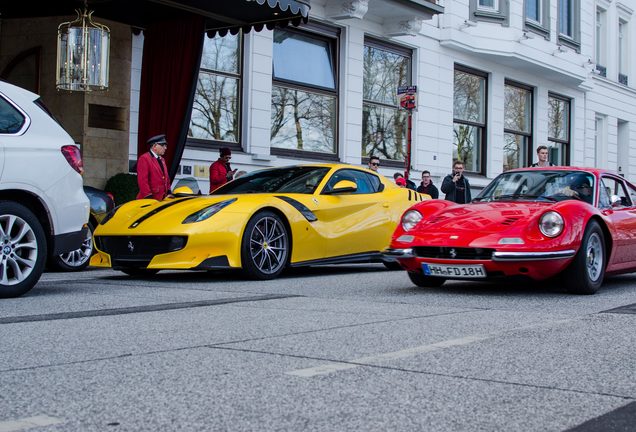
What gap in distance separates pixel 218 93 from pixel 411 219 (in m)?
8.50

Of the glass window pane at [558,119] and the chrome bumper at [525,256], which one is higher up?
the glass window pane at [558,119]

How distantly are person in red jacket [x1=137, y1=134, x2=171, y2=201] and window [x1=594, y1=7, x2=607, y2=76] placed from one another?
21686 mm

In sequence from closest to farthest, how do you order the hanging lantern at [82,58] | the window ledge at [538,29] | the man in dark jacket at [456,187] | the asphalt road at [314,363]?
the asphalt road at [314,363] < the hanging lantern at [82,58] < the man in dark jacket at [456,187] < the window ledge at [538,29]

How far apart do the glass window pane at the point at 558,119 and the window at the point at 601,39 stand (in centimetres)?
307

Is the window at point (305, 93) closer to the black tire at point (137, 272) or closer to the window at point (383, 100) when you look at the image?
the window at point (383, 100)

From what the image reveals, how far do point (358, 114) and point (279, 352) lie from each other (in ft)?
50.0

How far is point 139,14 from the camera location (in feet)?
46.8

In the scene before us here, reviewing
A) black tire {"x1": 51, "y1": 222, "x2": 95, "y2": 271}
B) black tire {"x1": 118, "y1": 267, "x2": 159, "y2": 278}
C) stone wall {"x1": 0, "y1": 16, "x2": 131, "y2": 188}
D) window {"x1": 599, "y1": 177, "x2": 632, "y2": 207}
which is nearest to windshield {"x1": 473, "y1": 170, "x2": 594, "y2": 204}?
window {"x1": 599, "y1": 177, "x2": 632, "y2": 207}

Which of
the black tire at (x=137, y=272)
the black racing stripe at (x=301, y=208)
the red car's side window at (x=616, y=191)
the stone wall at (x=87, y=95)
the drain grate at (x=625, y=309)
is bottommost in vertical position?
the drain grate at (x=625, y=309)

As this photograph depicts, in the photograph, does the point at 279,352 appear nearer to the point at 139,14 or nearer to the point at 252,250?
the point at 252,250

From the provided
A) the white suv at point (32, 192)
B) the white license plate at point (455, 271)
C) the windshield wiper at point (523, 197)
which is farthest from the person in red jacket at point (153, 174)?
the white license plate at point (455, 271)

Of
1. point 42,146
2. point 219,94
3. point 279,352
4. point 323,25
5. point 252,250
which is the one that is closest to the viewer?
point 279,352

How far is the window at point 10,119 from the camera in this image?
7.42 metres

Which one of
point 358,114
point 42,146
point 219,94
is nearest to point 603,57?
point 358,114
